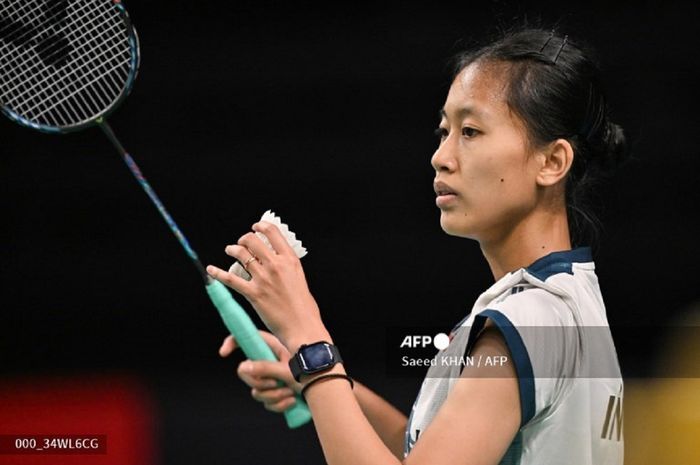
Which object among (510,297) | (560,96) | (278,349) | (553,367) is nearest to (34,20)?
(278,349)

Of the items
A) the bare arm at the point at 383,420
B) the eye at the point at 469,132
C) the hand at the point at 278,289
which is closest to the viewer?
the hand at the point at 278,289

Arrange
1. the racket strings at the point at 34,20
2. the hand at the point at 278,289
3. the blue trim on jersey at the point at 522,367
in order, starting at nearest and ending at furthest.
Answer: the blue trim on jersey at the point at 522,367
the hand at the point at 278,289
the racket strings at the point at 34,20

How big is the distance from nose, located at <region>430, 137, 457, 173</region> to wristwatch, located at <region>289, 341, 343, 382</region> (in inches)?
13.7

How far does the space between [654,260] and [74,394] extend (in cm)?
167

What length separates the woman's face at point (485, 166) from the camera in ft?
5.88

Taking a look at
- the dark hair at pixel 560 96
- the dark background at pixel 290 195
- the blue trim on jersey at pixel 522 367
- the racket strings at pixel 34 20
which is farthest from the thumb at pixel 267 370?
the dark background at pixel 290 195

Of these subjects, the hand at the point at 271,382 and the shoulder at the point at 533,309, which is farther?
the hand at the point at 271,382

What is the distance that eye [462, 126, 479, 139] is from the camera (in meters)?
1.80

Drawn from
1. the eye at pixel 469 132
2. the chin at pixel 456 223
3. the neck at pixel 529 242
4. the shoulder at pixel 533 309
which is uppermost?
the eye at pixel 469 132

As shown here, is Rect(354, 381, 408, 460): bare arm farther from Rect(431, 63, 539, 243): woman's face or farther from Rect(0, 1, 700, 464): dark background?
Rect(0, 1, 700, 464): dark background

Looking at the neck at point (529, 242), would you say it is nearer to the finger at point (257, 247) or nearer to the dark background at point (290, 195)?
the finger at point (257, 247)

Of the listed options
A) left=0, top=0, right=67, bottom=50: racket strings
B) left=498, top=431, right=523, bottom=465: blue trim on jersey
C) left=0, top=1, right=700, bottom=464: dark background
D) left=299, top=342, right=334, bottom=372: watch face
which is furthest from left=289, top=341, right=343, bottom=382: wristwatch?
left=0, top=1, right=700, bottom=464: dark background

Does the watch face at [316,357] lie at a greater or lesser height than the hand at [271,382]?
lesser

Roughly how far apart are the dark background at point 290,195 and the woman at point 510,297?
4.47 ft
